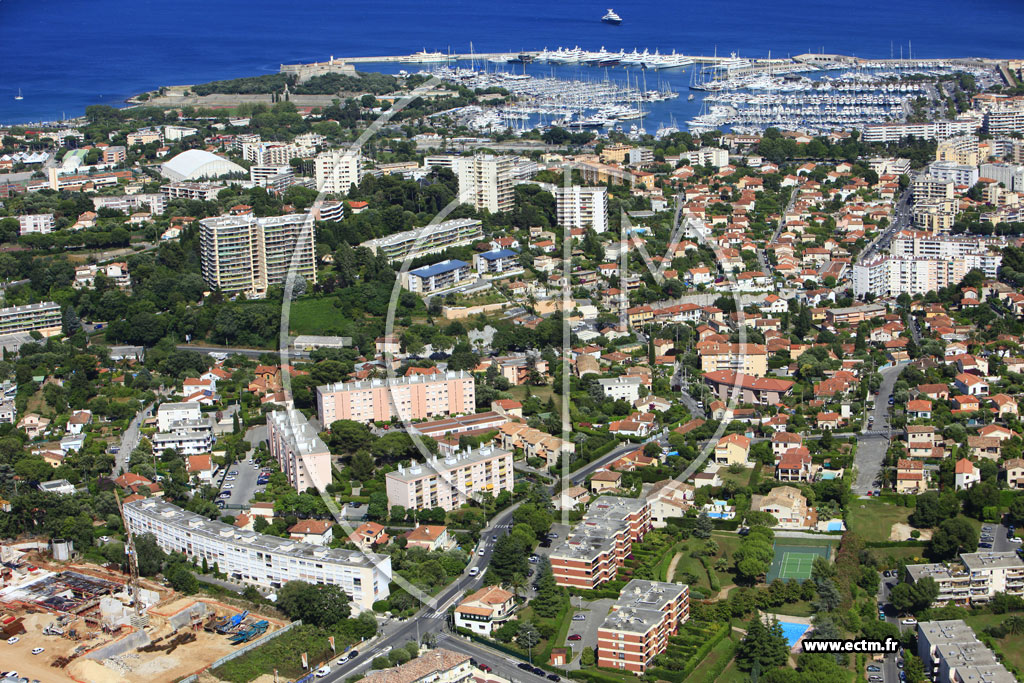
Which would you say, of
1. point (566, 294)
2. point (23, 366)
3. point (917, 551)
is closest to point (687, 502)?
point (917, 551)

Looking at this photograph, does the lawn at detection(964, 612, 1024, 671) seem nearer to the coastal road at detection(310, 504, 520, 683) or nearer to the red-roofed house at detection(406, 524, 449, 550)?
the coastal road at detection(310, 504, 520, 683)

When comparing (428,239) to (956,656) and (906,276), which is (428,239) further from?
(956,656)

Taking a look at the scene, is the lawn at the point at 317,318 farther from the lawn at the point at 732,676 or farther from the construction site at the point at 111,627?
the lawn at the point at 732,676

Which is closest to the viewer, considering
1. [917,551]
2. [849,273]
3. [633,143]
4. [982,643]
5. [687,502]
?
[982,643]

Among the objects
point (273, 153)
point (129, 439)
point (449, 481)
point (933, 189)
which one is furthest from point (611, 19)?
point (449, 481)

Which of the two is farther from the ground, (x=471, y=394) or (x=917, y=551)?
(x=471, y=394)

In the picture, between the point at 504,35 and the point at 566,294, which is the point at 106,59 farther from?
the point at 566,294
